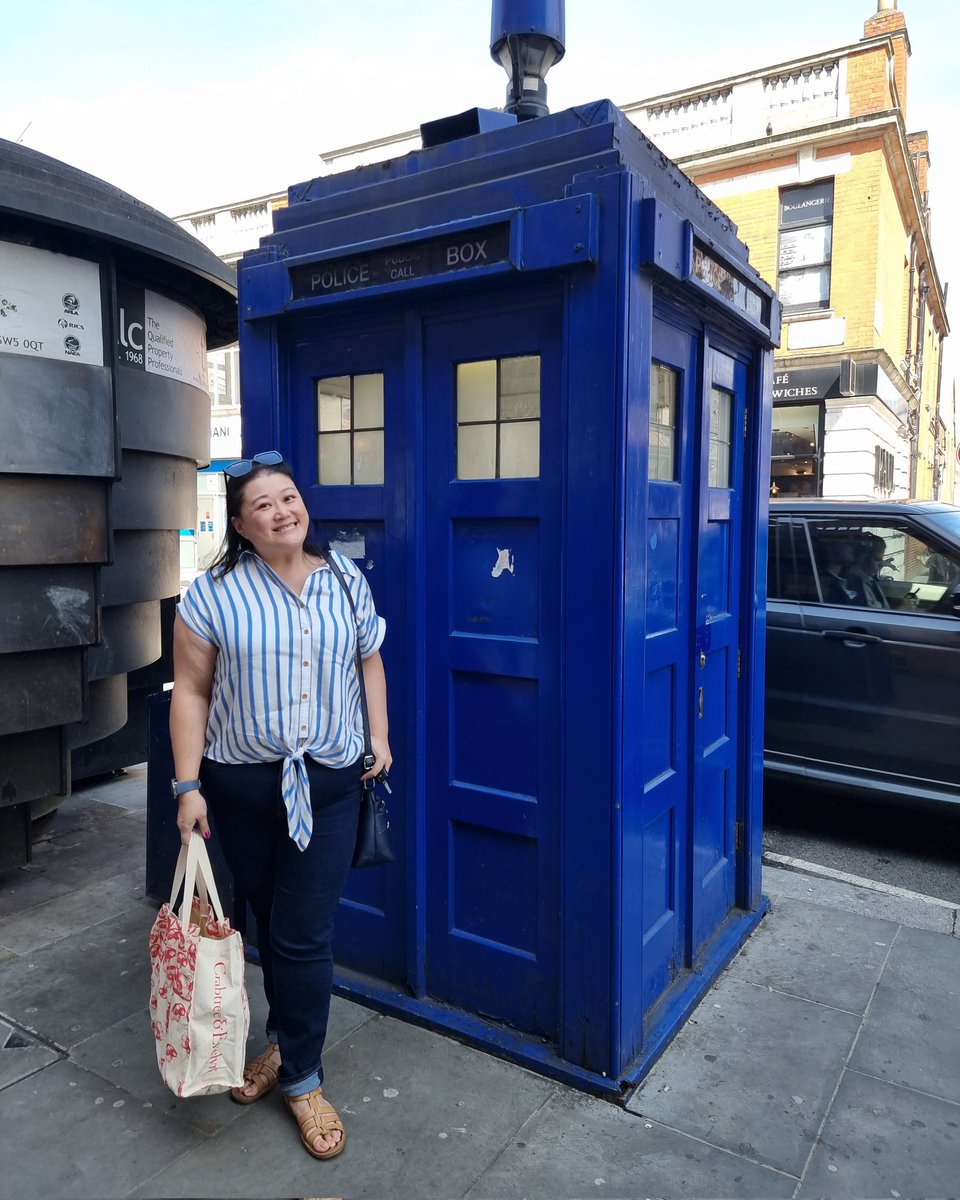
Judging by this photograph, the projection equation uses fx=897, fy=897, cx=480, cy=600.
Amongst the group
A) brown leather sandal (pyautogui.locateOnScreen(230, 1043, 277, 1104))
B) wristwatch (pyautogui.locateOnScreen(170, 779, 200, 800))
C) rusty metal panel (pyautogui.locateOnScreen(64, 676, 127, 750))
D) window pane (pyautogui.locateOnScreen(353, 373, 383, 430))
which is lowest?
brown leather sandal (pyautogui.locateOnScreen(230, 1043, 277, 1104))

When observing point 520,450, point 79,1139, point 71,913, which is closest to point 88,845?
point 71,913

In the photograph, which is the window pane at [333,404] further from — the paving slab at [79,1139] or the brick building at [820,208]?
the brick building at [820,208]

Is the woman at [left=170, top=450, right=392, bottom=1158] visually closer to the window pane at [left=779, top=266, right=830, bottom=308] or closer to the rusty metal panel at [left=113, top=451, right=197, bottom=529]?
the rusty metal panel at [left=113, top=451, right=197, bottom=529]

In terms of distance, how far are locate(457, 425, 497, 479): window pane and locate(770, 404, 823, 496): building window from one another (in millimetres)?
13467

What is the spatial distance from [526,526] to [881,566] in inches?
123

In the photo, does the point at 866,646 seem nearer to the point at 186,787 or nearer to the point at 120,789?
the point at 186,787

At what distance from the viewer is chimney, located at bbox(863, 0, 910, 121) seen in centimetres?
1599

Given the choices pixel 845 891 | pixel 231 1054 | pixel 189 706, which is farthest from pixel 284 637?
pixel 845 891

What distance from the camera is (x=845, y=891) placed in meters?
4.32

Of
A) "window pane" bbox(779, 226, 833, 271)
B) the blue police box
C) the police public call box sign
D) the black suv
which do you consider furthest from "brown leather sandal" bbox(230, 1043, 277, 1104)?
"window pane" bbox(779, 226, 833, 271)

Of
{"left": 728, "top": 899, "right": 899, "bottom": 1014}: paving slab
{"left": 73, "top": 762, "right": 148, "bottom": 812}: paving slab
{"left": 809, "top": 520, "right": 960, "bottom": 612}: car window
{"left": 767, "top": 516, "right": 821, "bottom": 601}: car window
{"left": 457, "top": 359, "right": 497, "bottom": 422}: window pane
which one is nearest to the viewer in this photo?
{"left": 457, "top": 359, "right": 497, "bottom": 422}: window pane

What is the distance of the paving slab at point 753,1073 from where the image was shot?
2523mm

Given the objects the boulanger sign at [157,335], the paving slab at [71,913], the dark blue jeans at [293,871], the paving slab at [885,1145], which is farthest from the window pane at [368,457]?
the paving slab at [885,1145]

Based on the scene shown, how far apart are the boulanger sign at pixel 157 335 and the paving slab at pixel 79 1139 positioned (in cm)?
283
